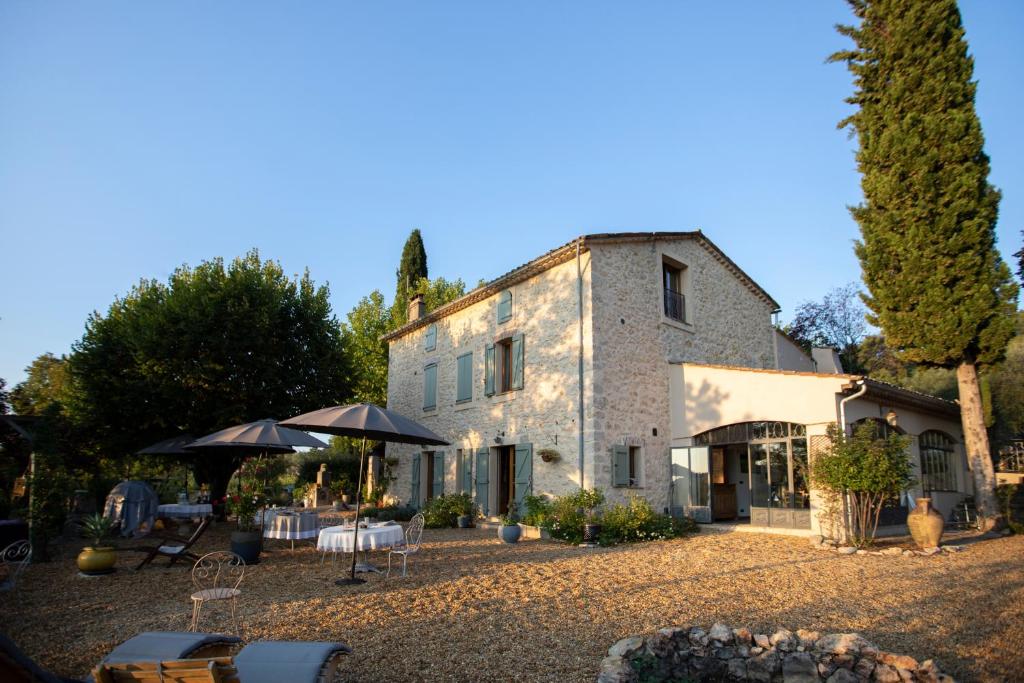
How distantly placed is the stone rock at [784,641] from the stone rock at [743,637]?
0.13 metres

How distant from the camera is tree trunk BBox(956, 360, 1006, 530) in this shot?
1088 centimetres

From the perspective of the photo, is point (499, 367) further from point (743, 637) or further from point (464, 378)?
point (743, 637)

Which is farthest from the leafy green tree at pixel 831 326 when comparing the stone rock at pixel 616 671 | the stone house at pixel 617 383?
the stone rock at pixel 616 671

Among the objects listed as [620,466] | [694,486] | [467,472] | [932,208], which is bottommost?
[694,486]

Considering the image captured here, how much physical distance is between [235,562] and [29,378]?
29.7m

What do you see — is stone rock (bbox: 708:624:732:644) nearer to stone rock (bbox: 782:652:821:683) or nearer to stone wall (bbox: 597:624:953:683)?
stone wall (bbox: 597:624:953:683)

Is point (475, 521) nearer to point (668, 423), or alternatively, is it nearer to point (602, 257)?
point (668, 423)

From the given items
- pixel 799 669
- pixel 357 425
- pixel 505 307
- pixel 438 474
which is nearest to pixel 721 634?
pixel 799 669

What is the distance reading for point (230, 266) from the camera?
15062mm

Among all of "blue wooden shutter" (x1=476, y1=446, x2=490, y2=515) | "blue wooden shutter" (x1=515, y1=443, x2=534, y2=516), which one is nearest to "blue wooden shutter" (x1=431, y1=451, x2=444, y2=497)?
"blue wooden shutter" (x1=476, y1=446, x2=490, y2=515)

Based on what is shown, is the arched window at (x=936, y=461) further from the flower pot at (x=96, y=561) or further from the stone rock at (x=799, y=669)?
the flower pot at (x=96, y=561)

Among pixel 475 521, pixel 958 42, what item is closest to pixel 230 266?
pixel 475 521

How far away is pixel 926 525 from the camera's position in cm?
879

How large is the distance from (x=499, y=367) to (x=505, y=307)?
1.44 meters
